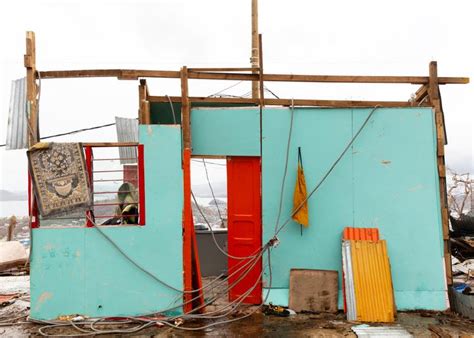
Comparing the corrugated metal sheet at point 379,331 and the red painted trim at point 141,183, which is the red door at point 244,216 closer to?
the red painted trim at point 141,183

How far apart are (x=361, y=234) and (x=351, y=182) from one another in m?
Answer: 0.83

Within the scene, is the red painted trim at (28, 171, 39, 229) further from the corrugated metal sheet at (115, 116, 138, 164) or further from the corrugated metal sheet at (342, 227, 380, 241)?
the corrugated metal sheet at (342, 227, 380, 241)

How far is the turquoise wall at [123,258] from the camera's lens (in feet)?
18.2

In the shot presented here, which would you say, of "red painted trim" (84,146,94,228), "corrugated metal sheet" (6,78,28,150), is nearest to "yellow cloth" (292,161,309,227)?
"red painted trim" (84,146,94,228)

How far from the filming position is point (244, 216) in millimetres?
6199

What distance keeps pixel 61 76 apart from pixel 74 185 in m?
1.74

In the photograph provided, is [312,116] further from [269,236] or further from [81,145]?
Result: [81,145]

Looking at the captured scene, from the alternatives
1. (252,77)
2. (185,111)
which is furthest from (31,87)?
(252,77)

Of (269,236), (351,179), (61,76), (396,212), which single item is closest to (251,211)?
(269,236)

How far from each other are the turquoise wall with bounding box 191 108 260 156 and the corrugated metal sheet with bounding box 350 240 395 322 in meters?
2.23

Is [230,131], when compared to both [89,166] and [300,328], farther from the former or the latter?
[300,328]

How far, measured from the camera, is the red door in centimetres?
615

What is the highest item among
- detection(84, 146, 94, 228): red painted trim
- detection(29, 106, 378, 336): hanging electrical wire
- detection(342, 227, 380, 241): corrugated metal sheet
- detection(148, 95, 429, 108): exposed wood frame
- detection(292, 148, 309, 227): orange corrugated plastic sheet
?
detection(148, 95, 429, 108): exposed wood frame

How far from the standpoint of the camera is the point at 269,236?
19.9ft
